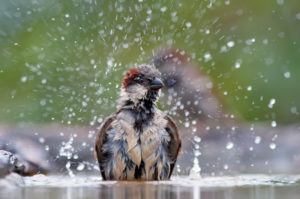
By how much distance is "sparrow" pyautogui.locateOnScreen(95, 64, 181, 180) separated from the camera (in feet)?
21.9

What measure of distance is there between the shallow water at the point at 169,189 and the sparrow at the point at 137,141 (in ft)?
1.56

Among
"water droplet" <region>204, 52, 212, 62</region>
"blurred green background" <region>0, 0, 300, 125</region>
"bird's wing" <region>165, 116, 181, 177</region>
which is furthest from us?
"water droplet" <region>204, 52, 212, 62</region>

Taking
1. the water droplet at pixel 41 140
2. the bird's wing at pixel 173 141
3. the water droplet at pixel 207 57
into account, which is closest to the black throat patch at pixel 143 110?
the bird's wing at pixel 173 141

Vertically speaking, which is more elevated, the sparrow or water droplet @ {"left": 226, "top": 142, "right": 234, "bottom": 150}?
water droplet @ {"left": 226, "top": 142, "right": 234, "bottom": 150}

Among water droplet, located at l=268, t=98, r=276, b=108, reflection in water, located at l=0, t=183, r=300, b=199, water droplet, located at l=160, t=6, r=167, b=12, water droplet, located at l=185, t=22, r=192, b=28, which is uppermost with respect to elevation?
water droplet, located at l=160, t=6, r=167, b=12

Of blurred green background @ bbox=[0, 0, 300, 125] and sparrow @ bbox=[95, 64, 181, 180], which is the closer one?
sparrow @ bbox=[95, 64, 181, 180]

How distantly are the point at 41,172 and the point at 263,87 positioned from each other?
351 centimetres

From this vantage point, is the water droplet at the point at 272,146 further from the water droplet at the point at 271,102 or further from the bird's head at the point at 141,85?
the bird's head at the point at 141,85

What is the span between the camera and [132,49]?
10.5 metres

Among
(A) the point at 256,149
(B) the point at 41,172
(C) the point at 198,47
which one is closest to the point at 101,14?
(C) the point at 198,47

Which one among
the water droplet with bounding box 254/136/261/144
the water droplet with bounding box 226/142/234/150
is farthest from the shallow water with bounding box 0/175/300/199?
the water droplet with bounding box 254/136/261/144

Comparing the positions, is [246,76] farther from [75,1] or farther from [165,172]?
[165,172]

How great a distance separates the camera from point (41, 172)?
7.38 m

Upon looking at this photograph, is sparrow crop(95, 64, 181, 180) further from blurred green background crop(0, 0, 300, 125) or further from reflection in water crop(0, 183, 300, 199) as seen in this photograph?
blurred green background crop(0, 0, 300, 125)
